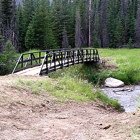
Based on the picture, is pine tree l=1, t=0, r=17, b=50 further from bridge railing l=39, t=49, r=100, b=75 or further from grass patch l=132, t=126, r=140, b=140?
grass patch l=132, t=126, r=140, b=140

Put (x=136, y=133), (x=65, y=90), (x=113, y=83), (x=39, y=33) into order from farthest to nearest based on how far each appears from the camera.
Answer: (x=39, y=33) → (x=113, y=83) → (x=65, y=90) → (x=136, y=133)

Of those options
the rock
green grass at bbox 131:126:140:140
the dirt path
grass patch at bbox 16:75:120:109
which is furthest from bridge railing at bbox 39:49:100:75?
green grass at bbox 131:126:140:140

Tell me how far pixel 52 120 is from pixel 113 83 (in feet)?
52.3

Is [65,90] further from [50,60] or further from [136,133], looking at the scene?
[136,133]

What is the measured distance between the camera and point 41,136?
6.63 metres

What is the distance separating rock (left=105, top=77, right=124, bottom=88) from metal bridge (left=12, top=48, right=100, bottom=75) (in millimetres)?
2274

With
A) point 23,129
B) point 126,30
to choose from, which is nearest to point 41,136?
point 23,129

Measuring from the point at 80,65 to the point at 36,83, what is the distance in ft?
40.7

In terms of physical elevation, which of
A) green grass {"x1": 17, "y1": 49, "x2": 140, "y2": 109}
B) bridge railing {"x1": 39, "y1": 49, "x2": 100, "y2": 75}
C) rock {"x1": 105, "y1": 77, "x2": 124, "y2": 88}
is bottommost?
rock {"x1": 105, "y1": 77, "x2": 124, "y2": 88}

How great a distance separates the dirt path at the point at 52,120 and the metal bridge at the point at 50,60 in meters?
5.80

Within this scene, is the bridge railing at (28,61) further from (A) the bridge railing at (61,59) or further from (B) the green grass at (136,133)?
(B) the green grass at (136,133)

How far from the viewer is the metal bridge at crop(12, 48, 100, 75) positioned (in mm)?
17234

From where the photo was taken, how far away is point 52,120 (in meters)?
8.28

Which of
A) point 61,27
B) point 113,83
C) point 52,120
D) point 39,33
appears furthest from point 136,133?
point 61,27
